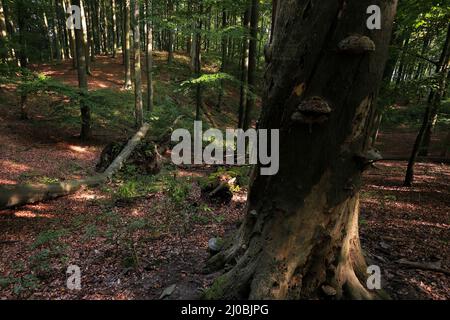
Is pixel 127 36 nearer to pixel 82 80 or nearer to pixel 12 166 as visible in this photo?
pixel 82 80

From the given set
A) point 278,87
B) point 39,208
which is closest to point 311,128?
point 278,87

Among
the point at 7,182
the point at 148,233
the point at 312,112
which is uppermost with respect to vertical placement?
the point at 312,112

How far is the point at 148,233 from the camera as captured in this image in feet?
21.6

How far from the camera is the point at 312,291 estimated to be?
3.52 meters

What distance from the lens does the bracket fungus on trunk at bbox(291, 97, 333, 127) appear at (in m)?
3.03

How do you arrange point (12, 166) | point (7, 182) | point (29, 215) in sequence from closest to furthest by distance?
point (29, 215), point (7, 182), point (12, 166)

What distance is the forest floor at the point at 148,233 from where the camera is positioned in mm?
4504

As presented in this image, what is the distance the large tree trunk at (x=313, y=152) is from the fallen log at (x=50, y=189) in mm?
6108

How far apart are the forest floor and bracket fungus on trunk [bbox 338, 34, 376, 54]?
3.17 meters

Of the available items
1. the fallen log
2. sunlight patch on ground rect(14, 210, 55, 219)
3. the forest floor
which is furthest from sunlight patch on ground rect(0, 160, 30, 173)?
sunlight patch on ground rect(14, 210, 55, 219)

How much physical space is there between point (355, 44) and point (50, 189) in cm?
865

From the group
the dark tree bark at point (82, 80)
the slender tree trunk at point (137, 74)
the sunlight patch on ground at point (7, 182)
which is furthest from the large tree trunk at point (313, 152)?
the slender tree trunk at point (137, 74)

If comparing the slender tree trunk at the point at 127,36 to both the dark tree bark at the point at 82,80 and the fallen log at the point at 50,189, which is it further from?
the fallen log at the point at 50,189

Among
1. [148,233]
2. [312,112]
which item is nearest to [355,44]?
[312,112]
